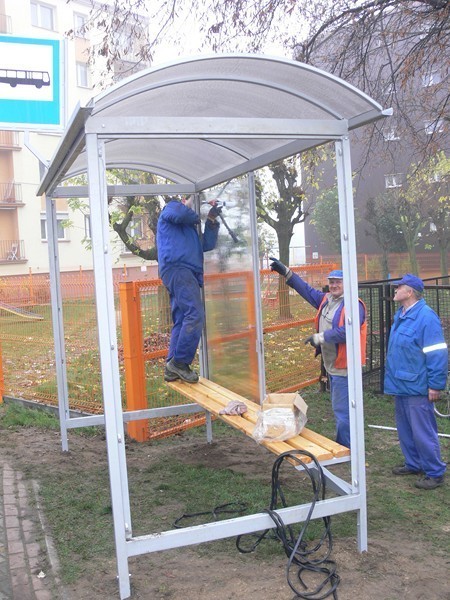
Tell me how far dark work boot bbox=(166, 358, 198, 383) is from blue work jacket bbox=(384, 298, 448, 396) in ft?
5.67

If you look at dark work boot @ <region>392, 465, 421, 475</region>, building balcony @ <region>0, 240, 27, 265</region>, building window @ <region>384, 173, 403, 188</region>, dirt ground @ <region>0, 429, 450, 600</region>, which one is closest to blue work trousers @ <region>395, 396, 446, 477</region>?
dark work boot @ <region>392, 465, 421, 475</region>

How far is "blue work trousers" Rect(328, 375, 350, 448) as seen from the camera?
17.9 ft

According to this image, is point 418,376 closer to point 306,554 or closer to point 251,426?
point 251,426

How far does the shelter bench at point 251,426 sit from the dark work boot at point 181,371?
0.06 m

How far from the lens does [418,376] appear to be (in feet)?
16.9

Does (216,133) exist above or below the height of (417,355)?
above

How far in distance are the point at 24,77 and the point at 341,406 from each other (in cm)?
469

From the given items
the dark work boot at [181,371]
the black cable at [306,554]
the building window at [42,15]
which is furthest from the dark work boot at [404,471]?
the building window at [42,15]

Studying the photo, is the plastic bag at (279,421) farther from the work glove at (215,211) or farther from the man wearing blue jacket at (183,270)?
the work glove at (215,211)

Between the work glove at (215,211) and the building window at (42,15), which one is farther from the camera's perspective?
the building window at (42,15)

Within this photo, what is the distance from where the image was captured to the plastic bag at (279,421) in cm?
415

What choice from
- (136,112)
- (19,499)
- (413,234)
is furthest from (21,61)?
(413,234)

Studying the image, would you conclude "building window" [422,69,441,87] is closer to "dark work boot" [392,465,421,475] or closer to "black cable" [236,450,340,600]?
"dark work boot" [392,465,421,475]

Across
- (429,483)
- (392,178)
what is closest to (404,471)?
(429,483)
